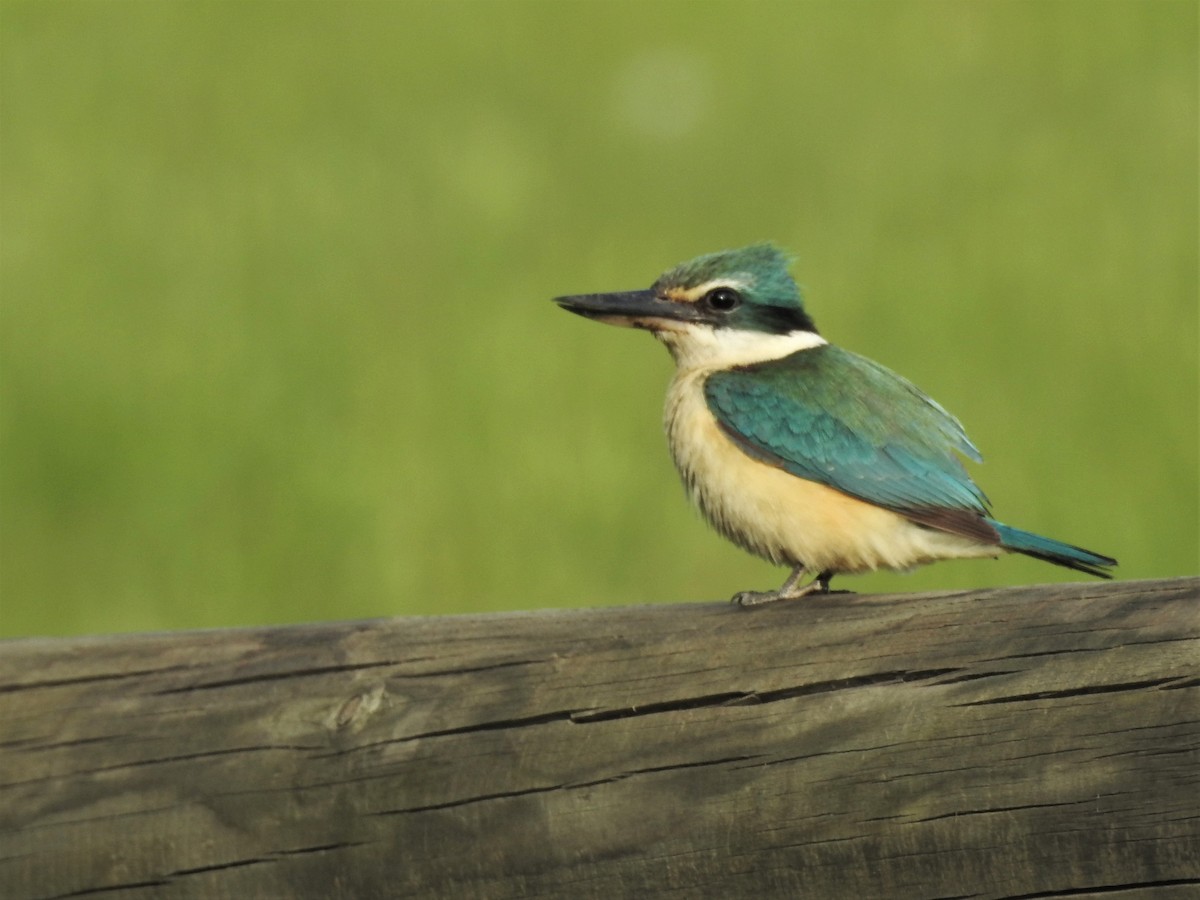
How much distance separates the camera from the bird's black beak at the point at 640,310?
13.4 feet

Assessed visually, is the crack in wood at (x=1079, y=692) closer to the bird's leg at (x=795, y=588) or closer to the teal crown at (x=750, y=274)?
the bird's leg at (x=795, y=588)

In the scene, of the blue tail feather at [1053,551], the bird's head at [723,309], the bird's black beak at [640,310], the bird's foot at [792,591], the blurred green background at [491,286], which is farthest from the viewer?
the blurred green background at [491,286]

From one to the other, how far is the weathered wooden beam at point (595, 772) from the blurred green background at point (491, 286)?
3098mm

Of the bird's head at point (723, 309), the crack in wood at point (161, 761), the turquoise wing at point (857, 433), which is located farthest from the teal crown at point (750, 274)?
the crack in wood at point (161, 761)

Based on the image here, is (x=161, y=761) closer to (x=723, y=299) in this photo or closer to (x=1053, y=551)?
(x=1053, y=551)

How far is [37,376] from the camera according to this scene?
7145 mm

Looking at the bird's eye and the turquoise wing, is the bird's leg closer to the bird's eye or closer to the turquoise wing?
the turquoise wing

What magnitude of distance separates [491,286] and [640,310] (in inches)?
140

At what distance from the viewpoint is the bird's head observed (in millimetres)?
4250

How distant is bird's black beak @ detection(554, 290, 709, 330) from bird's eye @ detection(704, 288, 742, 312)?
40 millimetres

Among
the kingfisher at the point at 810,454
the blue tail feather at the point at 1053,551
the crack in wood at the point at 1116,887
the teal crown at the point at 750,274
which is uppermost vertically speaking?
the teal crown at the point at 750,274

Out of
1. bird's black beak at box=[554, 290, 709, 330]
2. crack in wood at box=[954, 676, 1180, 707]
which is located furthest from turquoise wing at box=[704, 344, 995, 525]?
crack in wood at box=[954, 676, 1180, 707]

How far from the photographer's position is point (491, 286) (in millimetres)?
7680

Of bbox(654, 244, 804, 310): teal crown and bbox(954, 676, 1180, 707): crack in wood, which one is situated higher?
bbox(654, 244, 804, 310): teal crown
